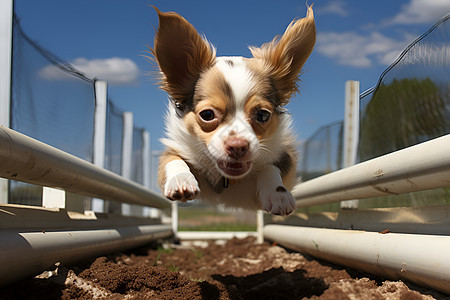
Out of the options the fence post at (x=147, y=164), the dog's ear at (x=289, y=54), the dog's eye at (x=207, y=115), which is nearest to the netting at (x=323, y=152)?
the dog's ear at (x=289, y=54)

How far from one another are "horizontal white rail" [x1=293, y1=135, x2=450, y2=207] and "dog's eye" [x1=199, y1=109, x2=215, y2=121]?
1182 millimetres

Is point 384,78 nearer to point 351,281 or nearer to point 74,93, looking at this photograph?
point 351,281

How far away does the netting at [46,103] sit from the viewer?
12.4 ft

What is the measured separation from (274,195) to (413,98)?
Answer: 1.45 m

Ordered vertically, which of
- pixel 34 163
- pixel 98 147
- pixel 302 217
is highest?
pixel 98 147

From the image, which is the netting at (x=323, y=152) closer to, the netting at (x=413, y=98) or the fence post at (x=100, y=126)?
the netting at (x=413, y=98)

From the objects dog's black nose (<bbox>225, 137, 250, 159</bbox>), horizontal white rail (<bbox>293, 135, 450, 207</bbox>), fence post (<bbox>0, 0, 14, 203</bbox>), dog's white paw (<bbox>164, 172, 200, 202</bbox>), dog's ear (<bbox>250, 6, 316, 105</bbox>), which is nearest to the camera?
horizontal white rail (<bbox>293, 135, 450, 207</bbox>)

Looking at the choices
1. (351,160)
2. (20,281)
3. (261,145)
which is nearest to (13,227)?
(20,281)

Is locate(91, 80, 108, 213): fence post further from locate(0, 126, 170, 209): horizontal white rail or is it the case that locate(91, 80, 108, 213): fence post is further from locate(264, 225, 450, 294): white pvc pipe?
locate(264, 225, 450, 294): white pvc pipe

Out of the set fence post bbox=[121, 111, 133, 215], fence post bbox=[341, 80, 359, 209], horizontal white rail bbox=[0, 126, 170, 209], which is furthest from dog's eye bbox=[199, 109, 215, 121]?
fence post bbox=[121, 111, 133, 215]

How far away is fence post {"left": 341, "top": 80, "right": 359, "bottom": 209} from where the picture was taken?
4.77 metres

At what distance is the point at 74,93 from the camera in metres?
5.28

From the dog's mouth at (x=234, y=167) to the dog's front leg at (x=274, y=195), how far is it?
21 cm

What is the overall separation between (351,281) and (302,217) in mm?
2692
